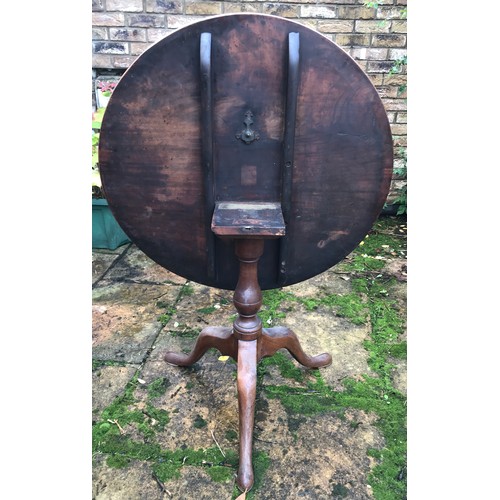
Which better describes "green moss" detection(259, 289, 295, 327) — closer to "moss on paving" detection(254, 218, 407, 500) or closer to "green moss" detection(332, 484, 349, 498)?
"moss on paving" detection(254, 218, 407, 500)

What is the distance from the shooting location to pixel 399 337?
2.26 metres

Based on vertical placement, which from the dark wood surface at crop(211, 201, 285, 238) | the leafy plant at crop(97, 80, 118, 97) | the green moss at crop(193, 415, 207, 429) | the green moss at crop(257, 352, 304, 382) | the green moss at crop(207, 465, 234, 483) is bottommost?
the green moss at crop(207, 465, 234, 483)

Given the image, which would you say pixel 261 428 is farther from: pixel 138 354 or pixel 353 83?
pixel 353 83

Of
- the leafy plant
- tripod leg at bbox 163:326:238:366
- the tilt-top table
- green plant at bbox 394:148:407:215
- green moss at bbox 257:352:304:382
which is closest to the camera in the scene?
the tilt-top table

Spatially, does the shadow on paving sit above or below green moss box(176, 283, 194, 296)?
below

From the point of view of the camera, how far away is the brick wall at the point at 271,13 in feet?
9.74

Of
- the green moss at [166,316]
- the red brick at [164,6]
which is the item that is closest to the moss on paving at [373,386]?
the green moss at [166,316]

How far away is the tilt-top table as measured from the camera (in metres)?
1.23

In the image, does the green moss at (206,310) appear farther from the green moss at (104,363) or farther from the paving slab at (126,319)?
the green moss at (104,363)

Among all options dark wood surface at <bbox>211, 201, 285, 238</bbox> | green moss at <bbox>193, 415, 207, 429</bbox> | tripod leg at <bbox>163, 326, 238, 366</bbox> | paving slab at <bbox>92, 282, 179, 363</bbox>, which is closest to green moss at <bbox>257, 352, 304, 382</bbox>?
tripod leg at <bbox>163, 326, 238, 366</bbox>

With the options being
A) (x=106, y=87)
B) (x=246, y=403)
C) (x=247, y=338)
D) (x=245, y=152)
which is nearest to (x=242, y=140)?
(x=245, y=152)

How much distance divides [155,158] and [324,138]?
53 cm

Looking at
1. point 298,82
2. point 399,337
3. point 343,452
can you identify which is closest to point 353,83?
point 298,82

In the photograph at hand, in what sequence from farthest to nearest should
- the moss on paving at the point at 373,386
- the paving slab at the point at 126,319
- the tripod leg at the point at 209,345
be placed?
the paving slab at the point at 126,319 < the tripod leg at the point at 209,345 < the moss on paving at the point at 373,386
